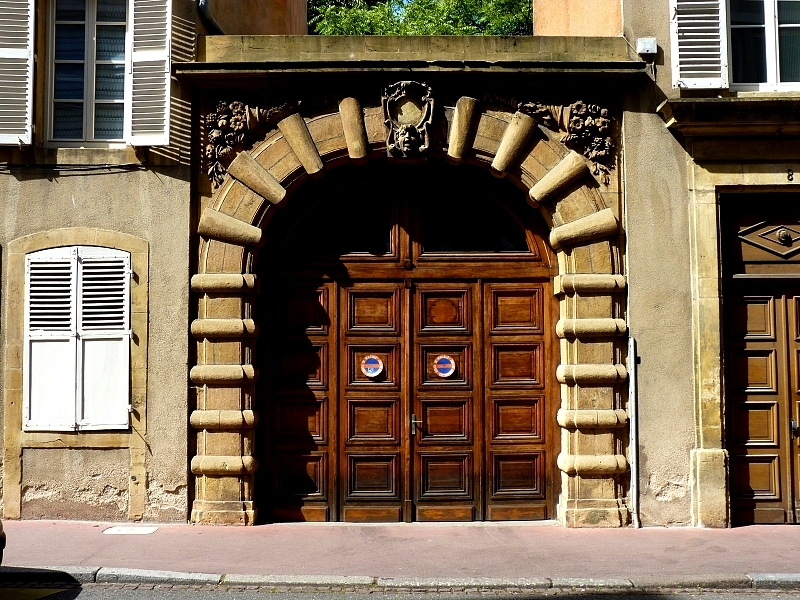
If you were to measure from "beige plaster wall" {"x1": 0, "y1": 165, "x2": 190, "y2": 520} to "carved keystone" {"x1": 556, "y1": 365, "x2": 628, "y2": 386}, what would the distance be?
13.9 ft

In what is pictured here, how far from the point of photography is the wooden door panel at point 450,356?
1012 cm

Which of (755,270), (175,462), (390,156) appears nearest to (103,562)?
(175,462)

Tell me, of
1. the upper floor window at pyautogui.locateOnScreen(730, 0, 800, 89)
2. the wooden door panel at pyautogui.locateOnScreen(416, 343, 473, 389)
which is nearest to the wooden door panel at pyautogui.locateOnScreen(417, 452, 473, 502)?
the wooden door panel at pyautogui.locateOnScreen(416, 343, 473, 389)

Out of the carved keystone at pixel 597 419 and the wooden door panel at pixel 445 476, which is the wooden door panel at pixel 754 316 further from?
the wooden door panel at pixel 445 476

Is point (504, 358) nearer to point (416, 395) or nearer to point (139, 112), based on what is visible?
point (416, 395)

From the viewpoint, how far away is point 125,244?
9.84 meters

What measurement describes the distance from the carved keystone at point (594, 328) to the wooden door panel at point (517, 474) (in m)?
1.49

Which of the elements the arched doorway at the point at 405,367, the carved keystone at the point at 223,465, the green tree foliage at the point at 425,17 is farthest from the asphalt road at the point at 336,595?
the green tree foliage at the point at 425,17

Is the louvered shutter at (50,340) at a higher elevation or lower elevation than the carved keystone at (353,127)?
lower

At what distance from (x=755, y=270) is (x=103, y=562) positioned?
7446 millimetres

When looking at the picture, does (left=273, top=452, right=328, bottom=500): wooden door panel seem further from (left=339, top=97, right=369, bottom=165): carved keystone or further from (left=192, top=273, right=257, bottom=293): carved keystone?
(left=339, top=97, right=369, bottom=165): carved keystone

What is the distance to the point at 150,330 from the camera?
9.80 metres

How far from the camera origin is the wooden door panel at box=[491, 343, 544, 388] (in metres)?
10.1

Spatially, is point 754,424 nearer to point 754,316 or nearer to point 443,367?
point 754,316
